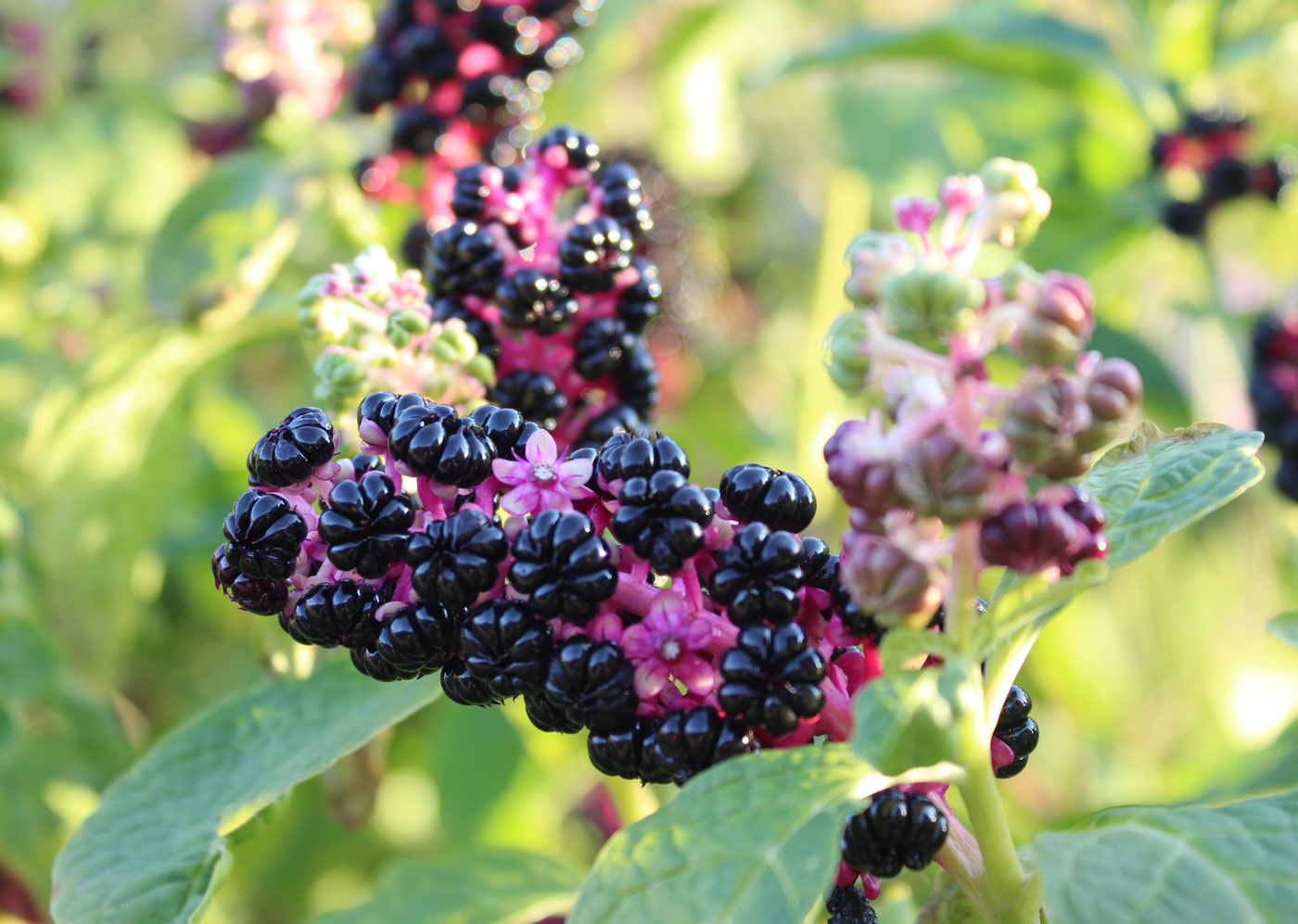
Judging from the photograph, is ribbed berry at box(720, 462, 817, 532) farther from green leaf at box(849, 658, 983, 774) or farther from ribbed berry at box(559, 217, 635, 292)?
ribbed berry at box(559, 217, 635, 292)

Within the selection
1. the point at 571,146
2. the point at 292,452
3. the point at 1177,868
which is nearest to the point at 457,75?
the point at 571,146

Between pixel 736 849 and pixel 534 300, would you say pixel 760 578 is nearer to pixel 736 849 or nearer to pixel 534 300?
pixel 736 849

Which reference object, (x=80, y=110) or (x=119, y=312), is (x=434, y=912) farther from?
(x=80, y=110)

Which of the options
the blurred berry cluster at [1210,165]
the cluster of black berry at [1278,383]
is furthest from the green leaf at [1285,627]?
the blurred berry cluster at [1210,165]

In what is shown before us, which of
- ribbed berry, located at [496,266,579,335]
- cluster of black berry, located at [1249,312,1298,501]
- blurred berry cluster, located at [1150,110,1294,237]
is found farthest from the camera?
blurred berry cluster, located at [1150,110,1294,237]

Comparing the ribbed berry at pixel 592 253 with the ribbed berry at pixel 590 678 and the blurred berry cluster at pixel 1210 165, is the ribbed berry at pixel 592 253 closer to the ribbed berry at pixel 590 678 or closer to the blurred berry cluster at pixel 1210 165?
the ribbed berry at pixel 590 678

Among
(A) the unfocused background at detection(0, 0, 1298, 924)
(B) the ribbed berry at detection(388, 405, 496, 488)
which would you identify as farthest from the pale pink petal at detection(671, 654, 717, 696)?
(A) the unfocused background at detection(0, 0, 1298, 924)

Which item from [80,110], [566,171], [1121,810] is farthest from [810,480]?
[80,110]
